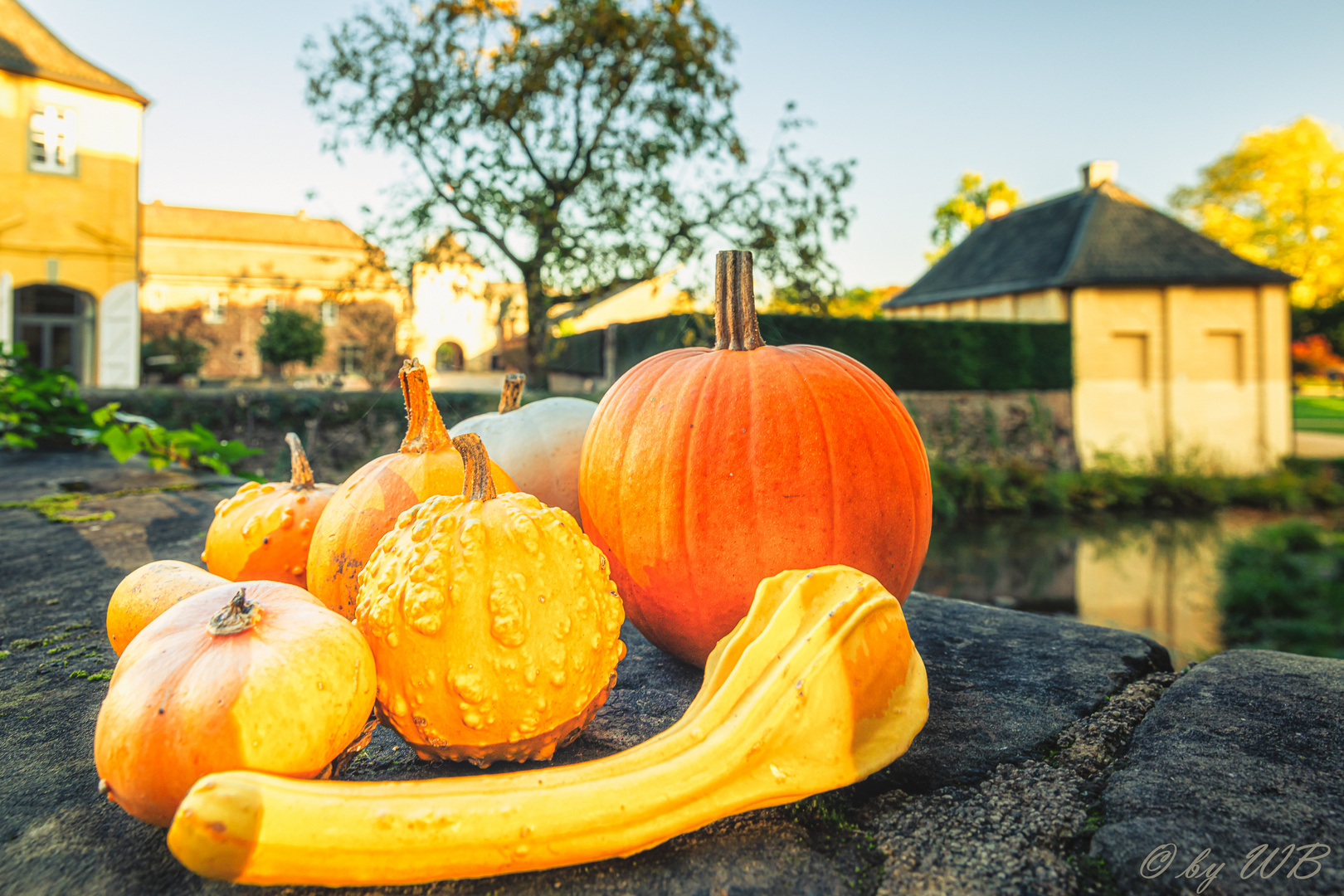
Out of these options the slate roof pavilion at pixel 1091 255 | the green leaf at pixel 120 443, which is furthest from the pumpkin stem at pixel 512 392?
the slate roof pavilion at pixel 1091 255

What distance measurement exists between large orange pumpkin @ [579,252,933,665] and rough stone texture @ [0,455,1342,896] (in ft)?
0.72

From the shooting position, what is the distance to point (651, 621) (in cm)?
158

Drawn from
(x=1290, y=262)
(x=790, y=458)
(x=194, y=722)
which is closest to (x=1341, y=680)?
(x=790, y=458)

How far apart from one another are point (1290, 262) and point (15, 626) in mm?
42992

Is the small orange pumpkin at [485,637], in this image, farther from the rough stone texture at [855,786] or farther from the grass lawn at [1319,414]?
the grass lawn at [1319,414]

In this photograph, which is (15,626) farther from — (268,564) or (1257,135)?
(1257,135)

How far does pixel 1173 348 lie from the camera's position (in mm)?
18094

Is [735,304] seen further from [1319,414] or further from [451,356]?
[451,356]

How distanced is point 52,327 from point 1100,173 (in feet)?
102

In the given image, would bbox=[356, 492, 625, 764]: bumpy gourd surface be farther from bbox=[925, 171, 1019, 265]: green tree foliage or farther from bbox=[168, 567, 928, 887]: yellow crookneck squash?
bbox=[925, 171, 1019, 265]: green tree foliage

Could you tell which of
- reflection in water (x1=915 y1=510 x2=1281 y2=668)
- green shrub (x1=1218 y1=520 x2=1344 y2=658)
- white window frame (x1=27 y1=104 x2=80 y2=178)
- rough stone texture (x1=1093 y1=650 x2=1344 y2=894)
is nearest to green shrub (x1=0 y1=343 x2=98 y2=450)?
rough stone texture (x1=1093 y1=650 x2=1344 y2=894)

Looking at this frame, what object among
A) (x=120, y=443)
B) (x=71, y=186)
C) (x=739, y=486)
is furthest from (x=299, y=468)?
(x=71, y=186)

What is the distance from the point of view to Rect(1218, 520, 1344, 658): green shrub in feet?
17.8

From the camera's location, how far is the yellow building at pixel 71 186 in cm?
1598
